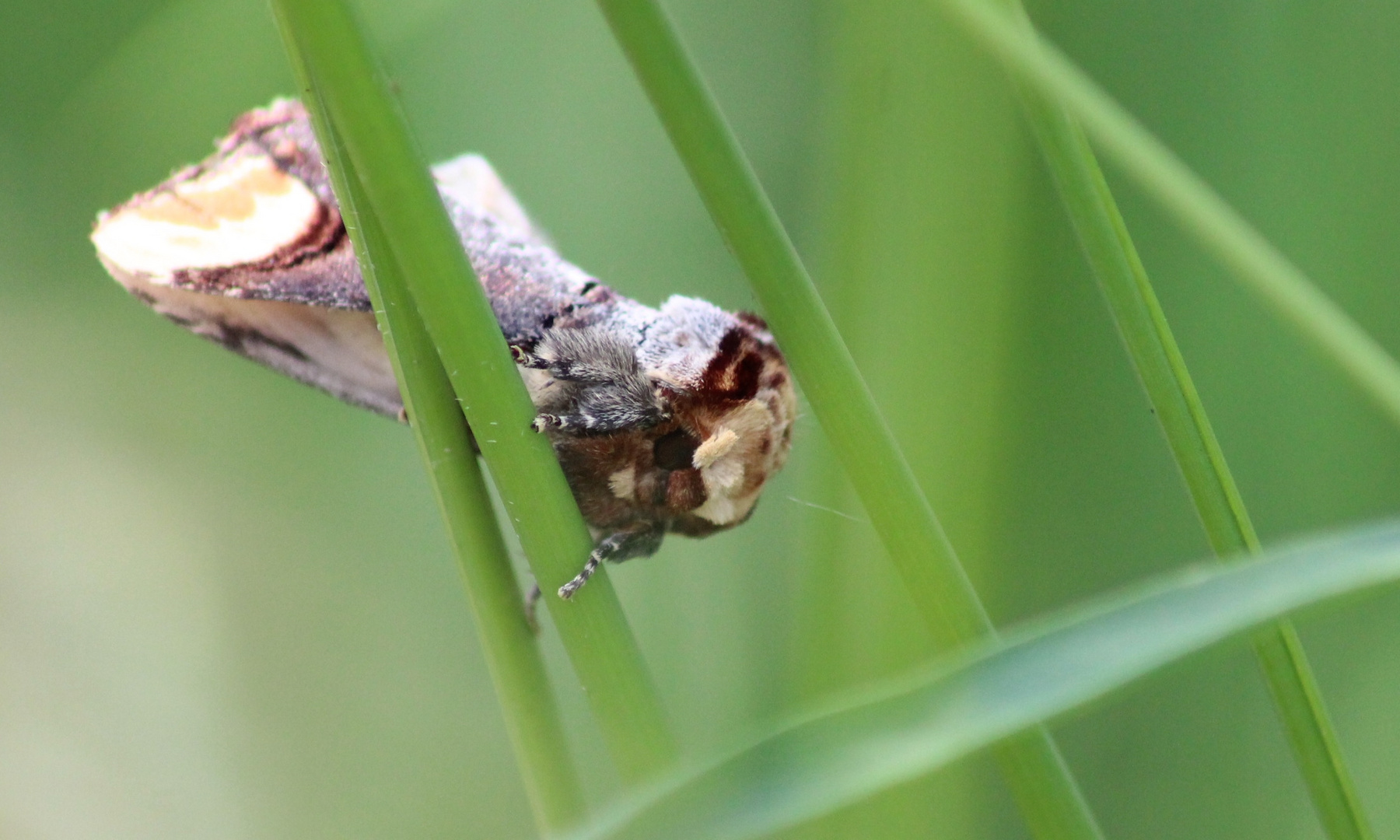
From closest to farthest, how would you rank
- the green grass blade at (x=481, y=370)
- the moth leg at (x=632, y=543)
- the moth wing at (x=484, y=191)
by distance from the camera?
the green grass blade at (x=481, y=370)
the moth leg at (x=632, y=543)
the moth wing at (x=484, y=191)

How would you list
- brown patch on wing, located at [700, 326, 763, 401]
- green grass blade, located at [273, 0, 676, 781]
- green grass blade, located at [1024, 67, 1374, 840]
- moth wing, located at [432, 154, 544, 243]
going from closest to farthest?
green grass blade, located at [273, 0, 676, 781]
green grass blade, located at [1024, 67, 1374, 840]
brown patch on wing, located at [700, 326, 763, 401]
moth wing, located at [432, 154, 544, 243]

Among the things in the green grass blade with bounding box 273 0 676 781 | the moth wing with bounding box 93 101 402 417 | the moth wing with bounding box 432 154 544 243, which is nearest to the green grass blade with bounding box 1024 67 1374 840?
the green grass blade with bounding box 273 0 676 781

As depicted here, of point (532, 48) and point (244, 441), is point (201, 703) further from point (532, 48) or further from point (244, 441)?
point (532, 48)

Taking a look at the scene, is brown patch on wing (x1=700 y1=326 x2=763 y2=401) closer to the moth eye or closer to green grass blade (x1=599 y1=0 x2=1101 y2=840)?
the moth eye

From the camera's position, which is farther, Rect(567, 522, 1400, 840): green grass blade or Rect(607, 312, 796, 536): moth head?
Rect(607, 312, 796, 536): moth head

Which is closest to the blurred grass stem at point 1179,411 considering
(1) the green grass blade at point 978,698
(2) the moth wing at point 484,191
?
(1) the green grass blade at point 978,698

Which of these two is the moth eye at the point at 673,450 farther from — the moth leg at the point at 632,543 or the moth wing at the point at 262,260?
Answer: the moth wing at the point at 262,260

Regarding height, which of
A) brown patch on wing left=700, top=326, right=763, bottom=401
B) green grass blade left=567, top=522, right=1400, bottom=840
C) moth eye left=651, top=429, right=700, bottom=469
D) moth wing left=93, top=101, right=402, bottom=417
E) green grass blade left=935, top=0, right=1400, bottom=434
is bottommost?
green grass blade left=567, top=522, right=1400, bottom=840

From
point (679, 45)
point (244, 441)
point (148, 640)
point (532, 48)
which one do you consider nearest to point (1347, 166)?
point (679, 45)
